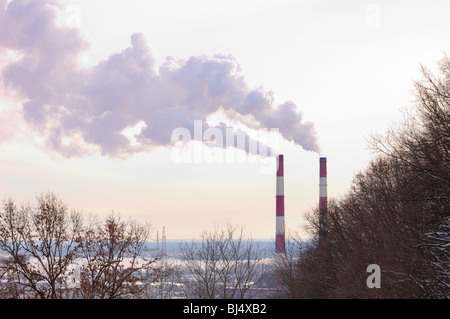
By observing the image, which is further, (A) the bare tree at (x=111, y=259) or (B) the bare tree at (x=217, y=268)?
(B) the bare tree at (x=217, y=268)

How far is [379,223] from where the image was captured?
31.1 m

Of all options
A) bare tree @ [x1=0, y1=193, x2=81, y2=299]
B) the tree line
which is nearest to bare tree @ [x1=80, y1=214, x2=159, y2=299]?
bare tree @ [x1=0, y1=193, x2=81, y2=299]

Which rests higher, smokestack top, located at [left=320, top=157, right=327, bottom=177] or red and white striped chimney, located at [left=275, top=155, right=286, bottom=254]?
smokestack top, located at [left=320, top=157, right=327, bottom=177]

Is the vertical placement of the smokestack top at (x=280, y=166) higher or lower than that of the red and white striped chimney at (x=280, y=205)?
higher

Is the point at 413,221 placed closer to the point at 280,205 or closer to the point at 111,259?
the point at 111,259

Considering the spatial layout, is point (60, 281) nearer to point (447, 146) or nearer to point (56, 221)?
point (56, 221)

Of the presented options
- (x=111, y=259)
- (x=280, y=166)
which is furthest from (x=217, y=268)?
(x=280, y=166)

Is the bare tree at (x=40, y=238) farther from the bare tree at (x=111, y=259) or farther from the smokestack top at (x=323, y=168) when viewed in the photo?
the smokestack top at (x=323, y=168)

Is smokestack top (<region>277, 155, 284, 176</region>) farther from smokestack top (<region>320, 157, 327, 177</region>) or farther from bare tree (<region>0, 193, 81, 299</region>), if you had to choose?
bare tree (<region>0, 193, 81, 299</region>)

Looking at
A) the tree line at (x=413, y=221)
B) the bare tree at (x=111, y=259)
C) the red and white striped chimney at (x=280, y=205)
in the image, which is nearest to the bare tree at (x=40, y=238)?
the bare tree at (x=111, y=259)

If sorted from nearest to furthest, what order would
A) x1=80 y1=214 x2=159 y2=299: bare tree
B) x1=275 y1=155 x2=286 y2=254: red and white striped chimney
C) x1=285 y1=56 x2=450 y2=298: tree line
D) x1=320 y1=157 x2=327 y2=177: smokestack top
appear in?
x1=285 y1=56 x2=450 y2=298: tree line → x1=80 y1=214 x2=159 y2=299: bare tree → x1=320 y1=157 x2=327 y2=177: smokestack top → x1=275 y1=155 x2=286 y2=254: red and white striped chimney

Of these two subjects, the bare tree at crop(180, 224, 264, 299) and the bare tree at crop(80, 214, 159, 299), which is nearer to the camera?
the bare tree at crop(80, 214, 159, 299)
